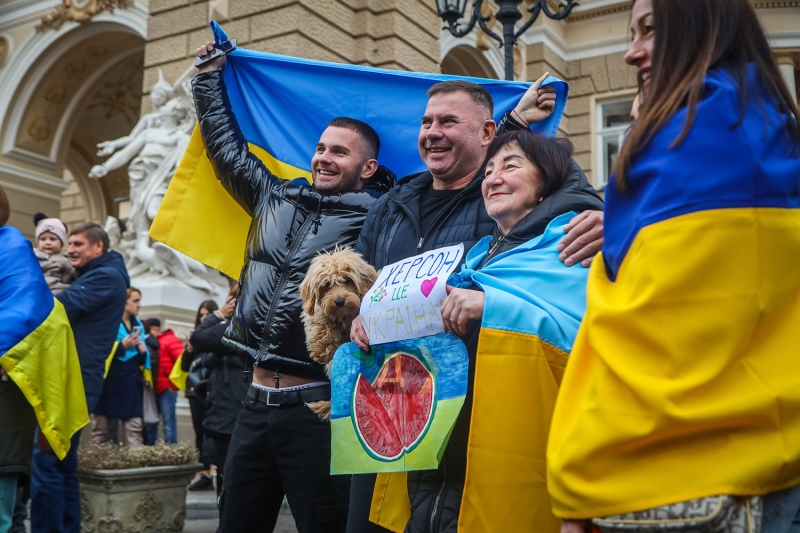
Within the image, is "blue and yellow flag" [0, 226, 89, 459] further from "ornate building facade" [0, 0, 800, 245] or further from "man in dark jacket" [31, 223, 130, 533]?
"ornate building facade" [0, 0, 800, 245]

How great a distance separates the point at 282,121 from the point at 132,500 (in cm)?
253

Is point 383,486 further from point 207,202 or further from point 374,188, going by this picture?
point 207,202

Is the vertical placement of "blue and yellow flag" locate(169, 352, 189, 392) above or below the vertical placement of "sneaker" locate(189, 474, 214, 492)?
above

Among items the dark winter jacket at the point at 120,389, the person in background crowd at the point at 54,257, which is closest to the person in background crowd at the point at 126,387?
the dark winter jacket at the point at 120,389

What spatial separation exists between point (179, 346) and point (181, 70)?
13.8 ft

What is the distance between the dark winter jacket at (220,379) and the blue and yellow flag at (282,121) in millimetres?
1914

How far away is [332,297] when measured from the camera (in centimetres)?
256

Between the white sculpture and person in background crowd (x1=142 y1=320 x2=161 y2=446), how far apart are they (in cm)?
140

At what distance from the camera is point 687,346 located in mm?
1453

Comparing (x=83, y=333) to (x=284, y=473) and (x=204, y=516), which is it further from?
(x=284, y=473)

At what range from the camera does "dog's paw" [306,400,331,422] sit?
2835mm

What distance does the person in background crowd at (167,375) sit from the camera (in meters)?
8.98

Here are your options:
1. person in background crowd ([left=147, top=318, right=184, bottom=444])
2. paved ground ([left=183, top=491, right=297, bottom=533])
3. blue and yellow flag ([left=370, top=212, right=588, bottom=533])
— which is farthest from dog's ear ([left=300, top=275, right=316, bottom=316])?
person in background crowd ([left=147, top=318, right=184, bottom=444])

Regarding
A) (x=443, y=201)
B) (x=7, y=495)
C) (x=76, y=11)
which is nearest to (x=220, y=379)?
(x=7, y=495)
